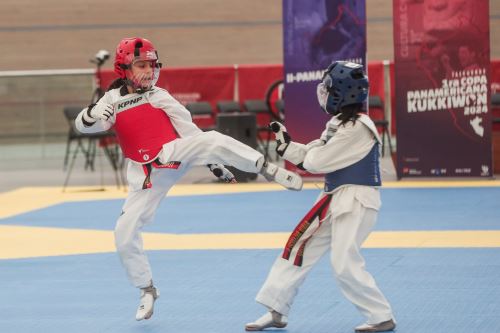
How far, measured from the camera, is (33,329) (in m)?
6.56

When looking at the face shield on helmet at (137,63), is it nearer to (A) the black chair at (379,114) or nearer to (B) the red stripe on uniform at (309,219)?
(B) the red stripe on uniform at (309,219)

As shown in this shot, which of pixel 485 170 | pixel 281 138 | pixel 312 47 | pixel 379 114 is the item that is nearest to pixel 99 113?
pixel 281 138

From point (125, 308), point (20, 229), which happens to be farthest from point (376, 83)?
point (125, 308)

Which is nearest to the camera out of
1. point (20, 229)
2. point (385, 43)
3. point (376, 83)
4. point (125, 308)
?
point (125, 308)

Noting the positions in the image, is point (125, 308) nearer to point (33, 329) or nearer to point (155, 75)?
point (33, 329)

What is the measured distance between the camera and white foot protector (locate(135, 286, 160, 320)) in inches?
261

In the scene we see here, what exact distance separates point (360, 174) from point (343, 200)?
19 cm

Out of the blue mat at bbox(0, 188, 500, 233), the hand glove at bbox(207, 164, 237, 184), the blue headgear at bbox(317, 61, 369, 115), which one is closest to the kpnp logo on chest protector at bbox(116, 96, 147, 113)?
the hand glove at bbox(207, 164, 237, 184)

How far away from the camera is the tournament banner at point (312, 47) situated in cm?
1527

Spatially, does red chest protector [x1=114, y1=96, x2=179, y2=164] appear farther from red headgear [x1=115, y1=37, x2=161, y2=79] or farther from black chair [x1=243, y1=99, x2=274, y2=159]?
black chair [x1=243, y1=99, x2=274, y2=159]

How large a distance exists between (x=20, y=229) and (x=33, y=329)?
534 cm

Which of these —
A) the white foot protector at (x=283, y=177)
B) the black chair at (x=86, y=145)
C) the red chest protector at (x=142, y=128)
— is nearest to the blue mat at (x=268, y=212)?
the black chair at (x=86, y=145)

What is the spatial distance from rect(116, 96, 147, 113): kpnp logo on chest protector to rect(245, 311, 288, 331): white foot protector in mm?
1619

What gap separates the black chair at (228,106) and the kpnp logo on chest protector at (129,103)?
12.1 metres
